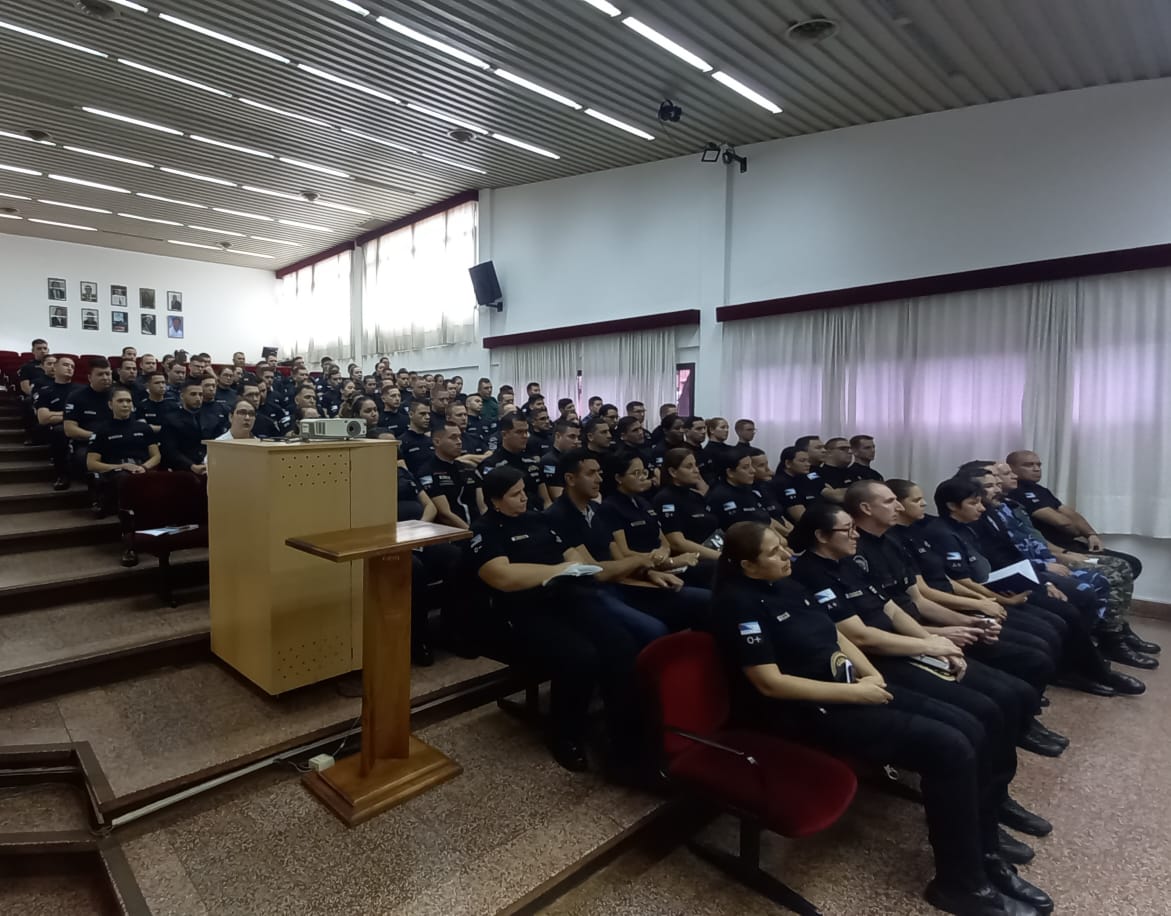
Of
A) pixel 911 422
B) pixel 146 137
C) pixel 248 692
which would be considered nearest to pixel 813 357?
pixel 911 422

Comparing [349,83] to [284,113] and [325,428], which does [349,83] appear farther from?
[325,428]

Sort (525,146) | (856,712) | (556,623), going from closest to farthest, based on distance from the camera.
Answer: (856,712) < (556,623) < (525,146)

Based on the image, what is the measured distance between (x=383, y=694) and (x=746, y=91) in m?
6.05

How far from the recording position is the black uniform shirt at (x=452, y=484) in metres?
3.83

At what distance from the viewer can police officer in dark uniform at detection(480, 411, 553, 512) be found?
4.27 m

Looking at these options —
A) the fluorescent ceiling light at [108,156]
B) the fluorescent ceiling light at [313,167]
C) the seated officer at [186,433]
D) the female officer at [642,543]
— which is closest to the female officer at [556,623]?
the female officer at [642,543]

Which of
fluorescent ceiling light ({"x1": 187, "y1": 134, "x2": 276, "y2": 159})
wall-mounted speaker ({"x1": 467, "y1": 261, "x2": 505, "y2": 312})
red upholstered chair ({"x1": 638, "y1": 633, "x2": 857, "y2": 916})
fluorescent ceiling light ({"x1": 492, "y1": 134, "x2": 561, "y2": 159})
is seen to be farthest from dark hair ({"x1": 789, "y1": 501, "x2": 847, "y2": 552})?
fluorescent ceiling light ({"x1": 187, "y1": 134, "x2": 276, "y2": 159})

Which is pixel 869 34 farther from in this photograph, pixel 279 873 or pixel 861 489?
pixel 279 873

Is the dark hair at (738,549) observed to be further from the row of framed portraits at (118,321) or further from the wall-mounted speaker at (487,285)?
the row of framed portraits at (118,321)

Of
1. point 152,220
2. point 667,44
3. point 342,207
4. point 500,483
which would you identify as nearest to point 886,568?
point 500,483

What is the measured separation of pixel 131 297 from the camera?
13.7 meters

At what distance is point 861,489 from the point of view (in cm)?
274

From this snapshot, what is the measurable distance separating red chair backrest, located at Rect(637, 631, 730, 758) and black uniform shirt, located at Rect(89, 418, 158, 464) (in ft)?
13.5

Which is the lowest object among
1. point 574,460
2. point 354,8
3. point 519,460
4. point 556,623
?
point 556,623
